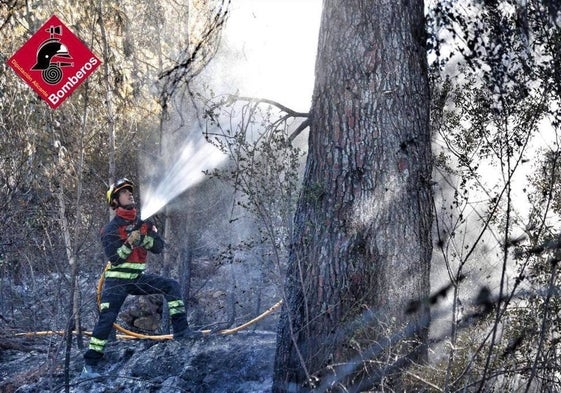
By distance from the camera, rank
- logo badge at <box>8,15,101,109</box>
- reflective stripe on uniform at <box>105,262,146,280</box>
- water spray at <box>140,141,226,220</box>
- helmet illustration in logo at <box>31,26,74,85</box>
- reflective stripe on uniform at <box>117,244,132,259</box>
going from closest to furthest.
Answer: reflective stripe on uniform at <box>117,244,132,259</box>, reflective stripe on uniform at <box>105,262,146,280</box>, logo badge at <box>8,15,101,109</box>, helmet illustration in logo at <box>31,26,74,85</box>, water spray at <box>140,141,226,220</box>

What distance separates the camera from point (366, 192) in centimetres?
394

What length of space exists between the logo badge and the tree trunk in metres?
3.28

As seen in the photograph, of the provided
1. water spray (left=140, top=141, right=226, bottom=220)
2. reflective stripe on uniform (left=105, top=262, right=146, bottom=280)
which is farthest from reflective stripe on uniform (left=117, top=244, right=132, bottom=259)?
water spray (left=140, top=141, right=226, bottom=220)

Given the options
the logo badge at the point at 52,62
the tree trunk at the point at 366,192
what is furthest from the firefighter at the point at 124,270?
the tree trunk at the point at 366,192

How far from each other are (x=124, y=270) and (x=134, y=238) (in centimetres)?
32

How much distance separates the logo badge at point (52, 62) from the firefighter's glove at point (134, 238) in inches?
69.2

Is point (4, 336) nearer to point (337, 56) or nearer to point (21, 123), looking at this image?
point (21, 123)

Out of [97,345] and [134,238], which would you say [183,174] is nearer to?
[134,238]

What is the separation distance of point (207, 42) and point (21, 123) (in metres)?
3.08

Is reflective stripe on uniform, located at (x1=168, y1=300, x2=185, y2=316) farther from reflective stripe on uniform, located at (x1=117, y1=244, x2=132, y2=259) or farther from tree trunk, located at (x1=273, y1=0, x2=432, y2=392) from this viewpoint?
tree trunk, located at (x1=273, y1=0, x2=432, y2=392)

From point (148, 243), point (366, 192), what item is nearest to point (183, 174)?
point (148, 243)

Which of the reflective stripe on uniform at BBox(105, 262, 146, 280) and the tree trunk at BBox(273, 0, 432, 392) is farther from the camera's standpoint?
the reflective stripe on uniform at BBox(105, 262, 146, 280)

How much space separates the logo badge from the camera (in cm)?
634

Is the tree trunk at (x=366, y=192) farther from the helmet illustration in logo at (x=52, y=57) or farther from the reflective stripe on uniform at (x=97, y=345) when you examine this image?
the helmet illustration in logo at (x=52, y=57)
